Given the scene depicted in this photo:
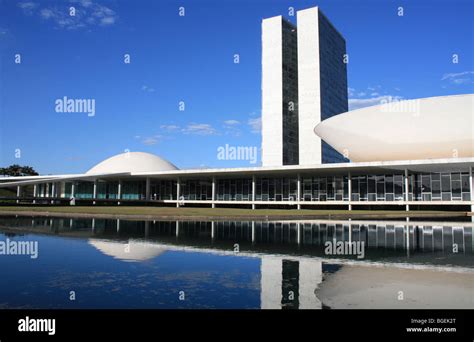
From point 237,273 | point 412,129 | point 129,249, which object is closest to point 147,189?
point 412,129

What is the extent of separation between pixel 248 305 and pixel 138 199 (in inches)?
1830

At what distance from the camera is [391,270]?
308 inches

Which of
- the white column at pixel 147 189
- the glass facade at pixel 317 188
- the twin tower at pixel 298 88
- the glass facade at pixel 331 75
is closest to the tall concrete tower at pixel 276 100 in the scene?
the twin tower at pixel 298 88

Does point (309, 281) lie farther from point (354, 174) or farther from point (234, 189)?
point (234, 189)

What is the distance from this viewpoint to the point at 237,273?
7605 millimetres

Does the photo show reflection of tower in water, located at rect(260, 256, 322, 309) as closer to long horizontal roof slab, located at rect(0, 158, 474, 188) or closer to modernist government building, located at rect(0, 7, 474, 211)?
long horizontal roof slab, located at rect(0, 158, 474, 188)

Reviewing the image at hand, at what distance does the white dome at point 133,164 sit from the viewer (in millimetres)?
59875

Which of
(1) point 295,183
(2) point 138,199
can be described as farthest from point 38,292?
(2) point 138,199

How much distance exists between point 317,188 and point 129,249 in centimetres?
2944

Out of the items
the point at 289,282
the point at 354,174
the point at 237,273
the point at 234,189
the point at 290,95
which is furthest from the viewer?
the point at 290,95

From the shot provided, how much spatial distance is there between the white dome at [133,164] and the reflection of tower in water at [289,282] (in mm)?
51899

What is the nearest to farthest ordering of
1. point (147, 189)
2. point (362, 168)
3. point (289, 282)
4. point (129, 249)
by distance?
point (289, 282), point (129, 249), point (362, 168), point (147, 189)

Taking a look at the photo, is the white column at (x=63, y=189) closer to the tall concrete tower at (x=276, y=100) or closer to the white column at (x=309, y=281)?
the tall concrete tower at (x=276, y=100)
